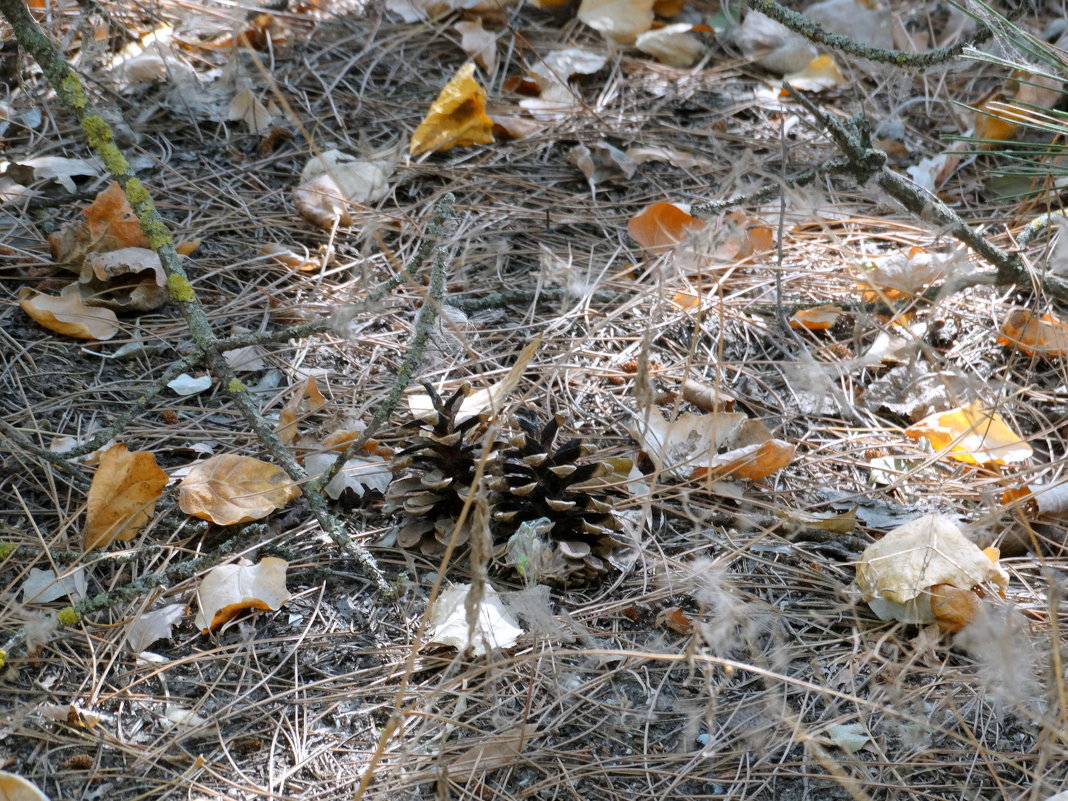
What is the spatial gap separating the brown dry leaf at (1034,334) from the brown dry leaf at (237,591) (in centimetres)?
142

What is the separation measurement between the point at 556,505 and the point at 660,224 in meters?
0.87

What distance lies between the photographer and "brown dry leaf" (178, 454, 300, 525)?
1.44 metres

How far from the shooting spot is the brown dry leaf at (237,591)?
4.33 ft

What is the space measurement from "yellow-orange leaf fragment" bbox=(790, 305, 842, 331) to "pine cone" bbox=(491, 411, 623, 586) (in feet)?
2.33

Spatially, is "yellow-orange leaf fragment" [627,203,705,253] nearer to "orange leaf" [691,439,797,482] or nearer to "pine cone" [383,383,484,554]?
"orange leaf" [691,439,797,482]

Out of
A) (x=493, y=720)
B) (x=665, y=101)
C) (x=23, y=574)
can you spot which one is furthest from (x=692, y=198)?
(x=23, y=574)

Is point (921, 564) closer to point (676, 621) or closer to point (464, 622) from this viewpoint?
point (676, 621)

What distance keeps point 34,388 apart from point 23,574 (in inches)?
16.8

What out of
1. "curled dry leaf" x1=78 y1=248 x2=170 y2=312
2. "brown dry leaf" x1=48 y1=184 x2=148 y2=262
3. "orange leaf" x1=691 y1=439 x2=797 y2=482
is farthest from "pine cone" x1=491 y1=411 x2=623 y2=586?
"brown dry leaf" x1=48 y1=184 x2=148 y2=262

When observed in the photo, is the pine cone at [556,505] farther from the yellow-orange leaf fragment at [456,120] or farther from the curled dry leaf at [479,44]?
the curled dry leaf at [479,44]

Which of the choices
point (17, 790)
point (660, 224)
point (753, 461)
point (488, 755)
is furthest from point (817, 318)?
point (17, 790)

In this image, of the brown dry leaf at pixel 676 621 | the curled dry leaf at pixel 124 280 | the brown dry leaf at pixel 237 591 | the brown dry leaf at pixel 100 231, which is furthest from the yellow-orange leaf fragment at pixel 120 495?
the brown dry leaf at pixel 676 621

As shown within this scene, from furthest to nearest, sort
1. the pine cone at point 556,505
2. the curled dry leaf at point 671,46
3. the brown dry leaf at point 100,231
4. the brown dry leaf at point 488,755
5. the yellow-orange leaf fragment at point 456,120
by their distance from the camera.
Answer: the curled dry leaf at point 671,46, the yellow-orange leaf fragment at point 456,120, the brown dry leaf at point 100,231, the pine cone at point 556,505, the brown dry leaf at point 488,755

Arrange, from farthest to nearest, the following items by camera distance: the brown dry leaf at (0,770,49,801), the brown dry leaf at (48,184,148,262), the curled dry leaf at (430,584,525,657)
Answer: the brown dry leaf at (48,184,148,262) < the curled dry leaf at (430,584,525,657) < the brown dry leaf at (0,770,49,801)
